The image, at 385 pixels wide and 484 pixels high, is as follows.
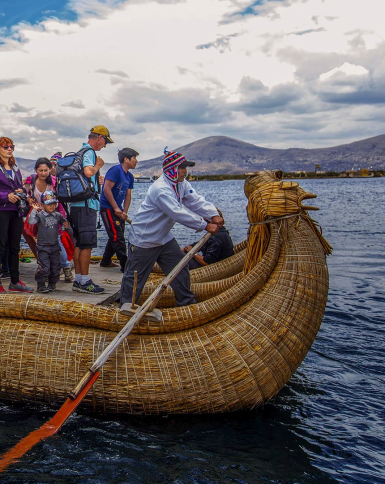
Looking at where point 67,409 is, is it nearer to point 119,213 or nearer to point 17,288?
point 17,288

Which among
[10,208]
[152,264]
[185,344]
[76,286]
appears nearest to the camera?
[185,344]

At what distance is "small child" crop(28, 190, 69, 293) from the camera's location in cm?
785

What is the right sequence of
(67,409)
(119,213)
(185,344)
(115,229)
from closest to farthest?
(67,409) → (185,344) → (119,213) → (115,229)

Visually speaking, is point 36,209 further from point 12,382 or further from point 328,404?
point 328,404

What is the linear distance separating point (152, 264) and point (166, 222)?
0.59 metres

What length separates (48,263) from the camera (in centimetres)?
788

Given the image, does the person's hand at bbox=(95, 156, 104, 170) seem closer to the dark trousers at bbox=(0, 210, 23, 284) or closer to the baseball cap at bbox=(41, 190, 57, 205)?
the baseball cap at bbox=(41, 190, 57, 205)

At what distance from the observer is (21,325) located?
5660mm

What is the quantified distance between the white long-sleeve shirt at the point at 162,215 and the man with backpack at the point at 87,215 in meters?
1.51

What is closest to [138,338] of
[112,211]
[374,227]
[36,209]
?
[36,209]

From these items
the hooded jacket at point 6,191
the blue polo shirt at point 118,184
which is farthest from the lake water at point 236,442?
the blue polo shirt at point 118,184

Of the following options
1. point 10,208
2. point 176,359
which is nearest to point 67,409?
point 176,359

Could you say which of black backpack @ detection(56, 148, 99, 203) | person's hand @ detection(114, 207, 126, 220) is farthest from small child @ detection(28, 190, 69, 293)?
person's hand @ detection(114, 207, 126, 220)

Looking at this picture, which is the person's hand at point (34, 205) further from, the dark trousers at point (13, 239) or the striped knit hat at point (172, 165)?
the striped knit hat at point (172, 165)
